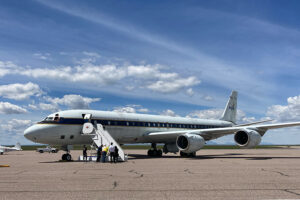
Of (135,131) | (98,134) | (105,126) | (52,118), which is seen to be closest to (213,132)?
(135,131)

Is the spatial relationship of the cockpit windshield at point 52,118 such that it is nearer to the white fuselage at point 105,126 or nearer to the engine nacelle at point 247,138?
the white fuselage at point 105,126

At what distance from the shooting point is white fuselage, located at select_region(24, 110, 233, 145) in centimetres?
2225

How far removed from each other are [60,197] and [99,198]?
100cm

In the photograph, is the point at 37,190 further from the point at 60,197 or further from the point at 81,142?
the point at 81,142

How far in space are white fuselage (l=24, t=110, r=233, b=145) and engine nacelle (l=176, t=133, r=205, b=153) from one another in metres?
3.48

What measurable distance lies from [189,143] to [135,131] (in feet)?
16.9

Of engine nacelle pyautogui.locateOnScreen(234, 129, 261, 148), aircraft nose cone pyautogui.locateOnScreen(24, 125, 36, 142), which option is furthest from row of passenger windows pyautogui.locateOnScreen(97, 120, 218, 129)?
engine nacelle pyautogui.locateOnScreen(234, 129, 261, 148)

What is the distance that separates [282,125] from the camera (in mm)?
25016

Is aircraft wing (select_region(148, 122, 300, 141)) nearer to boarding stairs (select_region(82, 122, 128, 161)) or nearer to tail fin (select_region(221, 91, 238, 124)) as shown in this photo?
boarding stairs (select_region(82, 122, 128, 161))

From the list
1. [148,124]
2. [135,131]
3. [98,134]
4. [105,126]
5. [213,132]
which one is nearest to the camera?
[98,134]

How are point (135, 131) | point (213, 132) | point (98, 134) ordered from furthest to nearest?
point (135, 131) < point (213, 132) < point (98, 134)

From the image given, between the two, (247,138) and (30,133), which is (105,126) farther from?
(247,138)

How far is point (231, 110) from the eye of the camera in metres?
40.6

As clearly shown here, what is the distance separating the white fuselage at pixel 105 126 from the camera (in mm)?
22250
